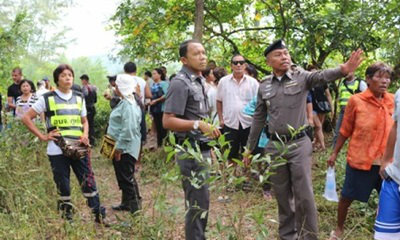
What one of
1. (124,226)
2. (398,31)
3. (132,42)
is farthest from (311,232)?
(132,42)

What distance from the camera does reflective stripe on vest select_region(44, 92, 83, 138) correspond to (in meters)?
4.17

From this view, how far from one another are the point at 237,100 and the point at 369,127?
89.8 inches

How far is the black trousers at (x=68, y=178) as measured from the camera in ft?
13.9

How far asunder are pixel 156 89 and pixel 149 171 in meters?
2.35

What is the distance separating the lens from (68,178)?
4.29 m

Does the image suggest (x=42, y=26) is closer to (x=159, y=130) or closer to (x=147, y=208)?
(x=159, y=130)

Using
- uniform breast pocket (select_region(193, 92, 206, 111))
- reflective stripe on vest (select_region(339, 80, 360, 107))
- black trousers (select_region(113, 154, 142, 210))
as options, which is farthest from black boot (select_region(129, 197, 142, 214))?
reflective stripe on vest (select_region(339, 80, 360, 107))

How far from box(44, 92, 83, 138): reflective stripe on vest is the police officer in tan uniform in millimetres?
1929

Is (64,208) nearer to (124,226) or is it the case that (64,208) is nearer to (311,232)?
(124,226)

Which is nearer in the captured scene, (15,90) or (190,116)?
(190,116)

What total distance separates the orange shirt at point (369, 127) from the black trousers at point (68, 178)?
8.58 ft

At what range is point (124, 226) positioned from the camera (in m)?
4.06

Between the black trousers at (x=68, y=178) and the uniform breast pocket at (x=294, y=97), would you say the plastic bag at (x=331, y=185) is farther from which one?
the black trousers at (x=68, y=178)

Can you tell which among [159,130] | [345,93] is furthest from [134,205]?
[159,130]
